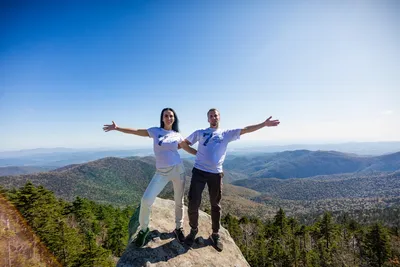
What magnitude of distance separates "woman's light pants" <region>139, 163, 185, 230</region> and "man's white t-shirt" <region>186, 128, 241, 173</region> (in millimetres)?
662

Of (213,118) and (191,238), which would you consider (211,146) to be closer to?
(213,118)

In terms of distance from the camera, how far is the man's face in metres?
7.14

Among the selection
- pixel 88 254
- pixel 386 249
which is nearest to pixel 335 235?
pixel 386 249

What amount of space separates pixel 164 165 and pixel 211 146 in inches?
62.0

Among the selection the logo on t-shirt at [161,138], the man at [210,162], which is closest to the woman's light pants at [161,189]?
the man at [210,162]

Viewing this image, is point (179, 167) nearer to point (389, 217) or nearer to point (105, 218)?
point (105, 218)

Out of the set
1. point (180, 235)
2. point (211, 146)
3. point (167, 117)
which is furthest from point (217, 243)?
point (167, 117)

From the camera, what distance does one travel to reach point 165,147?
6547mm

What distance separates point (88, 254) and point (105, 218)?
86.5 ft

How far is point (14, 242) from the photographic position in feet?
84.1

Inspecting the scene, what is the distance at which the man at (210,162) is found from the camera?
22.3 feet

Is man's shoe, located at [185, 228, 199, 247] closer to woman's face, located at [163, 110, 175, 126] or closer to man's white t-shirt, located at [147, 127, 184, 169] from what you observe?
man's white t-shirt, located at [147, 127, 184, 169]

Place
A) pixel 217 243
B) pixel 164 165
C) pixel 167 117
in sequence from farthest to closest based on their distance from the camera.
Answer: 1. pixel 217 243
2. pixel 167 117
3. pixel 164 165

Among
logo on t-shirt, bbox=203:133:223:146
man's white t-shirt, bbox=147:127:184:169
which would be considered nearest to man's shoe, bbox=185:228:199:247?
man's white t-shirt, bbox=147:127:184:169
